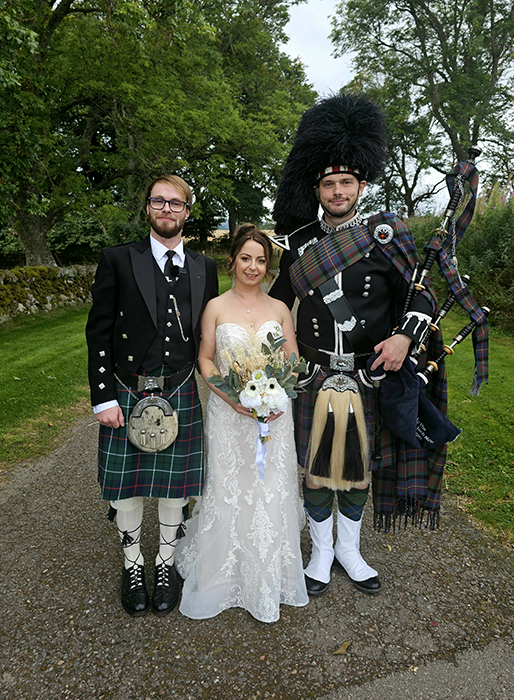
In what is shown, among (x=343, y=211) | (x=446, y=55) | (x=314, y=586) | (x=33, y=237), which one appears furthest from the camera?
→ (x=446, y=55)

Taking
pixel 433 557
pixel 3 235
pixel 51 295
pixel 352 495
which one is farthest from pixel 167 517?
pixel 3 235

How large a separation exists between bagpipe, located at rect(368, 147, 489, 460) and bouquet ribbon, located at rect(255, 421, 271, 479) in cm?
69

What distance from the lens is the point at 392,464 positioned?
8.59 ft

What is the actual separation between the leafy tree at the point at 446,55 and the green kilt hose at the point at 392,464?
19808 millimetres

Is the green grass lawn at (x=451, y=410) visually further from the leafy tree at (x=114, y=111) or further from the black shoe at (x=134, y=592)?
the leafy tree at (x=114, y=111)

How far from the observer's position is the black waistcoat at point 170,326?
2.34 metres

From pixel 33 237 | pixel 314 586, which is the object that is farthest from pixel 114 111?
pixel 314 586

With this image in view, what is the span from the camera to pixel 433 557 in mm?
2824

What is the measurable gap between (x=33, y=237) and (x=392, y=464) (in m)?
11.9

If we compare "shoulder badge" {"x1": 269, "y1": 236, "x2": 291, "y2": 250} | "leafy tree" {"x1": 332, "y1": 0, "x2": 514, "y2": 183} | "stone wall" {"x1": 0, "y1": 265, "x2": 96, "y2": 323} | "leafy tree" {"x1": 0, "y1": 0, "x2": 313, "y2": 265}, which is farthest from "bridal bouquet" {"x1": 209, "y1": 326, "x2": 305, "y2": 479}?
"leafy tree" {"x1": 332, "y1": 0, "x2": 514, "y2": 183}

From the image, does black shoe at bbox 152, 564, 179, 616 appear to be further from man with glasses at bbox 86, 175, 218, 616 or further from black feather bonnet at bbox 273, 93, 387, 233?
black feather bonnet at bbox 273, 93, 387, 233

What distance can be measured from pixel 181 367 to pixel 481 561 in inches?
91.1

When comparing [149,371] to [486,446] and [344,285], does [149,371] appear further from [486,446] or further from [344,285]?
[486,446]

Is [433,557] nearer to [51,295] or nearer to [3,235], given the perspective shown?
[51,295]
